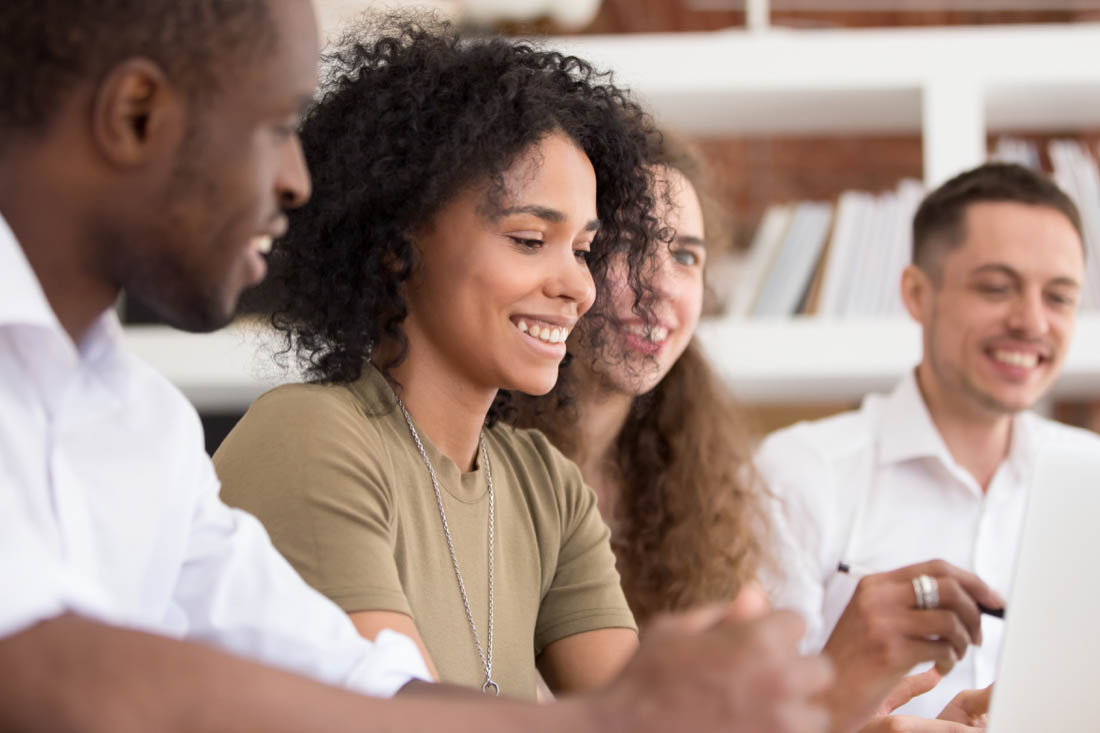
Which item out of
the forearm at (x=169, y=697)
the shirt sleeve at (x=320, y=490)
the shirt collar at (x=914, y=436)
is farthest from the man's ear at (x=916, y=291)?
the forearm at (x=169, y=697)

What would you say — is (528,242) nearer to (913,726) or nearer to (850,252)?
(913,726)

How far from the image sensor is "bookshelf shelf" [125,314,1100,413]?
2094 mm

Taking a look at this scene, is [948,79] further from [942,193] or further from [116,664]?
[116,664]

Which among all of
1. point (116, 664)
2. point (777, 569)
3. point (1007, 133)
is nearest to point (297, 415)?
point (116, 664)

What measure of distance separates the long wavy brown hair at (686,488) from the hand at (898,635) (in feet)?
2.37

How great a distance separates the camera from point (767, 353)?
214cm

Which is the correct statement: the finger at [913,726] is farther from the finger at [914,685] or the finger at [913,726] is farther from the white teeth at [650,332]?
the white teeth at [650,332]

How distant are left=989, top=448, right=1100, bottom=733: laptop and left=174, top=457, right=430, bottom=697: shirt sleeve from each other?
399mm

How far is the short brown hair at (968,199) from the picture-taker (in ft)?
6.88

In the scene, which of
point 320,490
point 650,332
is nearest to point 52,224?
point 320,490

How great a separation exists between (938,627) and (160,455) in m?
0.60

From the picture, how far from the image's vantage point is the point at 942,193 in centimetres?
212

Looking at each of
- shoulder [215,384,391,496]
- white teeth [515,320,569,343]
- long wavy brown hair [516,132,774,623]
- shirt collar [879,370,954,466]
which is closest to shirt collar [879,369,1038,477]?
shirt collar [879,370,954,466]

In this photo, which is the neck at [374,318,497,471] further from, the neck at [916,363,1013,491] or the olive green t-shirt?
the neck at [916,363,1013,491]
